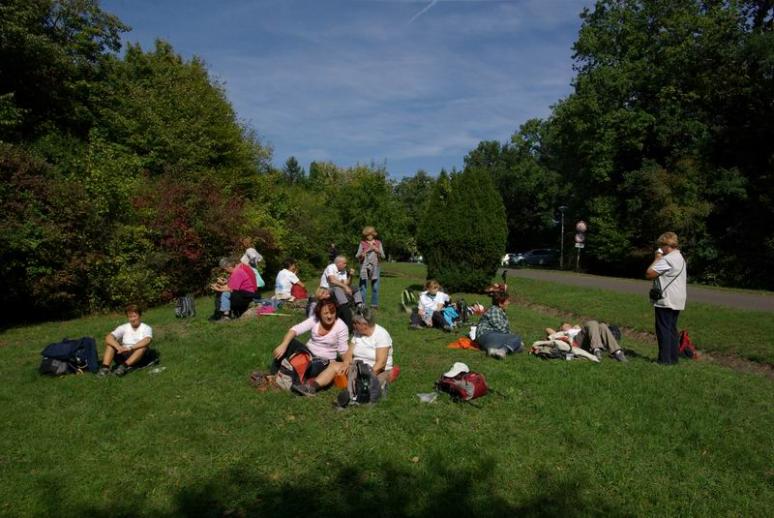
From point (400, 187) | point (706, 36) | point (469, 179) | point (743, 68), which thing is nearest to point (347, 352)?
point (469, 179)

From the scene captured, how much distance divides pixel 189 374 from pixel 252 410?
1.94 metres

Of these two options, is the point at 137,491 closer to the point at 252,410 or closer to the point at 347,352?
the point at 252,410

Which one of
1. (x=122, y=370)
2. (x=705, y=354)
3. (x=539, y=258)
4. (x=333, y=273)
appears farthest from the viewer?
(x=539, y=258)

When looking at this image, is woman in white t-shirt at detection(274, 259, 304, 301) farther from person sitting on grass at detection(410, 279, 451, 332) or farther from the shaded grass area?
the shaded grass area

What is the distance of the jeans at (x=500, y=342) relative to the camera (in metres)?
8.33

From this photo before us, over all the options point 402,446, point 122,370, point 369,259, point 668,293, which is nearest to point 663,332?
point 668,293

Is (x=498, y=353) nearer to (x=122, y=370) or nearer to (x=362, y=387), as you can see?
(x=362, y=387)

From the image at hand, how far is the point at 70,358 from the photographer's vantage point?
7.72 meters

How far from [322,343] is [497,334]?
113 inches

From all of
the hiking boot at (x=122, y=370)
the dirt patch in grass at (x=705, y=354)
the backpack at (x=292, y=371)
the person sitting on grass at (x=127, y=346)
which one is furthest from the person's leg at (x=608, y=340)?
the hiking boot at (x=122, y=370)

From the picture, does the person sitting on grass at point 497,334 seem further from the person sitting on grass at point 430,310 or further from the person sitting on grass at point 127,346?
the person sitting on grass at point 127,346

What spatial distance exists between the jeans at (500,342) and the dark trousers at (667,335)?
→ 6.52 feet

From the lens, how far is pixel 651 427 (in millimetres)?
5398

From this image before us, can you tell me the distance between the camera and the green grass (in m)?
4.16
